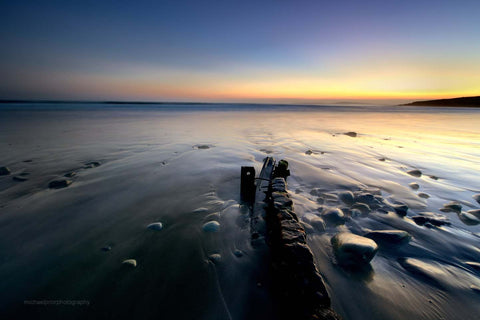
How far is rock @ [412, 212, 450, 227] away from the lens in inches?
108

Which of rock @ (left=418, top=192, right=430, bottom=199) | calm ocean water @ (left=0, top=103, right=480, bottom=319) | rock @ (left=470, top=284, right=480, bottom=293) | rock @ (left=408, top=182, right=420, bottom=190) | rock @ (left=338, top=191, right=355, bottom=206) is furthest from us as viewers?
rock @ (left=408, top=182, right=420, bottom=190)

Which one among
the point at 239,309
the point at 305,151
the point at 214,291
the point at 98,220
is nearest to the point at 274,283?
the point at 239,309

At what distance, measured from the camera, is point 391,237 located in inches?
94.1

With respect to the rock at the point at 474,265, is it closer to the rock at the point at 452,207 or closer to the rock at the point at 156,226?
the rock at the point at 452,207

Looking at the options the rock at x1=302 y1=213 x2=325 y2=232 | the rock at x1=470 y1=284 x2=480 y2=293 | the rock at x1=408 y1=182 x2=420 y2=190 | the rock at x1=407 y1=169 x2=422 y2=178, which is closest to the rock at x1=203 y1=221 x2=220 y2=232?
the rock at x1=302 y1=213 x2=325 y2=232

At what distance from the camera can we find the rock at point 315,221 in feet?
8.74

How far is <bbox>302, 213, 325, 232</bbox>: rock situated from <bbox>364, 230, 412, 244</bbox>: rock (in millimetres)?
621

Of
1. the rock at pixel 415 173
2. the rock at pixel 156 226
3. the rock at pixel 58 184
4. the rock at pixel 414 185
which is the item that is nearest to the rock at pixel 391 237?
the rock at pixel 414 185

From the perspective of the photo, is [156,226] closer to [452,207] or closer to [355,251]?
[355,251]

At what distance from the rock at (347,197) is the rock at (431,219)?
86 cm

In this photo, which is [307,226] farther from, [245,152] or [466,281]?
[245,152]

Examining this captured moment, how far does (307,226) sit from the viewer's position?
272 cm

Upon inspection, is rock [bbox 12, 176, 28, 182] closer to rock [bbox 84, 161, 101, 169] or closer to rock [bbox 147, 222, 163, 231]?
rock [bbox 84, 161, 101, 169]

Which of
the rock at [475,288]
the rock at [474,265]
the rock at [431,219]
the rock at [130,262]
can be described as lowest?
the rock at [475,288]
